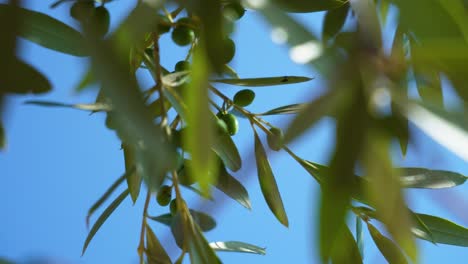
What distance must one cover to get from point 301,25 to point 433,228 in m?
0.83

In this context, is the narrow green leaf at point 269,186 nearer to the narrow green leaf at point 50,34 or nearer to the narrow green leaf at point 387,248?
the narrow green leaf at point 387,248

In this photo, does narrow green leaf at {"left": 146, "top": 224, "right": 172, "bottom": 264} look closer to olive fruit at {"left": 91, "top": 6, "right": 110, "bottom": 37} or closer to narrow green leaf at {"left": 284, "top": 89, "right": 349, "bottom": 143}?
olive fruit at {"left": 91, "top": 6, "right": 110, "bottom": 37}

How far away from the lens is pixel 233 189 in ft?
4.25

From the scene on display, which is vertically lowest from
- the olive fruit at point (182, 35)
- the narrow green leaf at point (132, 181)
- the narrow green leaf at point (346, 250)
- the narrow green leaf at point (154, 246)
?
the narrow green leaf at point (346, 250)

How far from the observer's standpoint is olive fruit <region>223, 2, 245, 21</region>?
4.03 feet

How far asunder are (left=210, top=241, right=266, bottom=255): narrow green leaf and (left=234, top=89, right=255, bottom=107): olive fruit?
0.26 meters

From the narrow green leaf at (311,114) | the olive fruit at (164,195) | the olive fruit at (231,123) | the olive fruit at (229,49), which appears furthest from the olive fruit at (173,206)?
the narrow green leaf at (311,114)

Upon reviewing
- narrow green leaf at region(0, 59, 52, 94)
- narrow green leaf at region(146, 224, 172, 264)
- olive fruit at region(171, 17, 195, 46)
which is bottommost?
narrow green leaf at region(146, 224, 172, 264)

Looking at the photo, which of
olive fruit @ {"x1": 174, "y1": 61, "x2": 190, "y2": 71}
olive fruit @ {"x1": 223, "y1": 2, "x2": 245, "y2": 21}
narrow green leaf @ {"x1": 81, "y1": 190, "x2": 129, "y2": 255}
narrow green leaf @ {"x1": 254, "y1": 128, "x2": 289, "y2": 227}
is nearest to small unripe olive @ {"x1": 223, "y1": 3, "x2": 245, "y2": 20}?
olive fruit @ {"x1": 223, "y1": 2, "x2": 245, "y2": 21}

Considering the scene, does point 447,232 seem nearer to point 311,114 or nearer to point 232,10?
point 232,10

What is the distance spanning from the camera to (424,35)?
718mm

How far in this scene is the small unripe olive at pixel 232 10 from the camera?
48.3 inches

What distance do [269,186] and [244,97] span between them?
18 cm

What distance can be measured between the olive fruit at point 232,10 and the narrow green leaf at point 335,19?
149 millimetres
